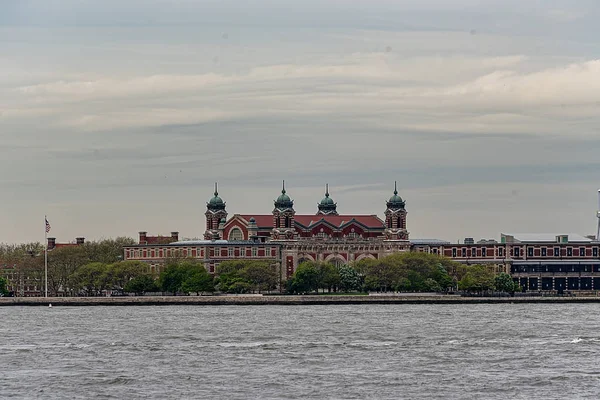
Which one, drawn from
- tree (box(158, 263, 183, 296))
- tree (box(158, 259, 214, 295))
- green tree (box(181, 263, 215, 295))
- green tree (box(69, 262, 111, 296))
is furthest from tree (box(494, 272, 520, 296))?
green tree (box(69, 262, 111, 296))

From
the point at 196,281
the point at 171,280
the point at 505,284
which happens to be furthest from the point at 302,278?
the point at 505,284

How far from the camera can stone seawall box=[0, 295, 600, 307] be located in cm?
17688

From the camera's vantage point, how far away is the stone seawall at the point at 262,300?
176875 millimetres

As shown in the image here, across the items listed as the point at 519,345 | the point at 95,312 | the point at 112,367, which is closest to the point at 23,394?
the point at 112,367

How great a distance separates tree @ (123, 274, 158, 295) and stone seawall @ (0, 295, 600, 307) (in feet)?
24.5

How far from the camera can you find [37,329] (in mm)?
119062

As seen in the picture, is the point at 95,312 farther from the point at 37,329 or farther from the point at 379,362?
the point at 379,362

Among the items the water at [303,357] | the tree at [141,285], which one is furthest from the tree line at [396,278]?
the water at [303,357]

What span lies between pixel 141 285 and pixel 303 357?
107622 mm

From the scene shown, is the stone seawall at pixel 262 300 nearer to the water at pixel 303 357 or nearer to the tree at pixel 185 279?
the tree at pixel 185 279

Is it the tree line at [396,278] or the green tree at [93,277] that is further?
the green tree at [93,277]

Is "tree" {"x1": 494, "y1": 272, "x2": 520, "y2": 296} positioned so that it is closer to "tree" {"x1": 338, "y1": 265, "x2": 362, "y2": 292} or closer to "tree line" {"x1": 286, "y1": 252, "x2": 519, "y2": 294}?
"tree line" {"x1": 286, "y1": 252, "x2": 519, "y2": 294}

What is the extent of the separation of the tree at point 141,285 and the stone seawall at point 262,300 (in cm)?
747

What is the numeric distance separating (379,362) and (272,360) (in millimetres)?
5977
